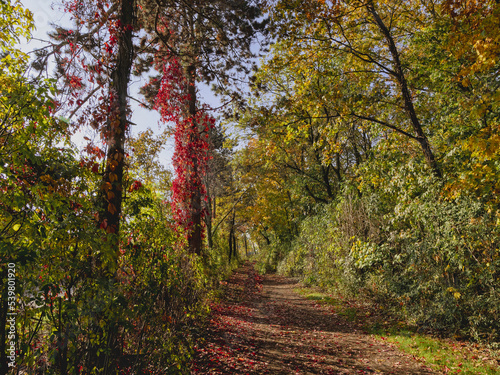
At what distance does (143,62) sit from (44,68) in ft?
9.67

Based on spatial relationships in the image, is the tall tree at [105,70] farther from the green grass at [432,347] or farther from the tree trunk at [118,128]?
the green grass at [432,347]

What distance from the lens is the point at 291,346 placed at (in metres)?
6.21

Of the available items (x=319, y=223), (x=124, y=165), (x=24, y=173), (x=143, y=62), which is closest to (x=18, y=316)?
(x=24, y=173)

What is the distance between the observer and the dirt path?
5000 mm

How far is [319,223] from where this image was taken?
13672mm

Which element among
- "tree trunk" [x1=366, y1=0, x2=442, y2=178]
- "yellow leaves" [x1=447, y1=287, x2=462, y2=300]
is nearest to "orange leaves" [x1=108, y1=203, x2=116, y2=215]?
"yellow leaves" [x1=447, y1=287, x2=462, y2=300]

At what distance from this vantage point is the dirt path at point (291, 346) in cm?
500

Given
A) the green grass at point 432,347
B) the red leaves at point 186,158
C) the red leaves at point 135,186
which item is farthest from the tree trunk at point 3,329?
the green grass at point 432,347

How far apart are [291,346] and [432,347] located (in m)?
2.96

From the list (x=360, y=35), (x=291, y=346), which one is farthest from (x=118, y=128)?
(x=360, y=35)

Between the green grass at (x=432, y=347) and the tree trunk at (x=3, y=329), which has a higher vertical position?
the tree trunk at (x=3, y=329)

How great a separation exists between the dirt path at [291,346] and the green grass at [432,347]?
0.27m

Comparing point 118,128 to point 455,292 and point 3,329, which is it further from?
point 455,292

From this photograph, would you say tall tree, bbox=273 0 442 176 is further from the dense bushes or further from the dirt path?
the dirt path
